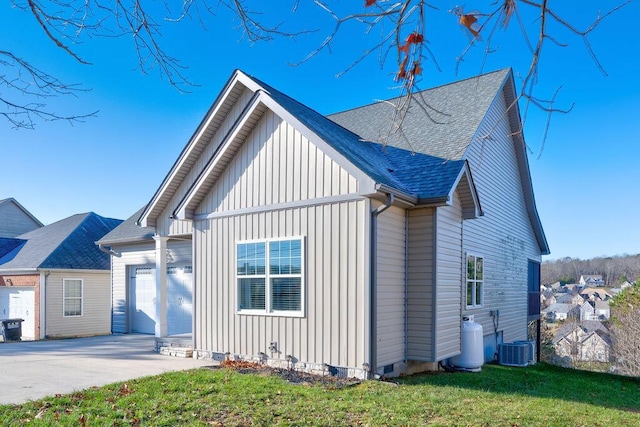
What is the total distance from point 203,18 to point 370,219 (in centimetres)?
471

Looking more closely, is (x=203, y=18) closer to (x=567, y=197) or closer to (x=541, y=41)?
(x=541, y=41)

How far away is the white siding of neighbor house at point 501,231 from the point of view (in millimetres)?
12688

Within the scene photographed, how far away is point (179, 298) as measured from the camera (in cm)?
1463

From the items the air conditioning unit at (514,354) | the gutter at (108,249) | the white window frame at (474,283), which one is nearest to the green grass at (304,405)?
the white window frame at (474,283)

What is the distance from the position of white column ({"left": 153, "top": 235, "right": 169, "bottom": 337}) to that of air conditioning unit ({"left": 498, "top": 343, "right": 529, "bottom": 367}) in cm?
899

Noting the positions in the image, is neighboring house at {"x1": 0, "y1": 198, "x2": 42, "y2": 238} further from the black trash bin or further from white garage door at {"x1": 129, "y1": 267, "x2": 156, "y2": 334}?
white garage door at {"x1": 129, "y1": 267, "x2": 156, "y2": 334}

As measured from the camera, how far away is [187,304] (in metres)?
14.4

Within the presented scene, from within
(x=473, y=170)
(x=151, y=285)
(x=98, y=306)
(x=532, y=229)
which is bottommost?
(x=98, y=306)

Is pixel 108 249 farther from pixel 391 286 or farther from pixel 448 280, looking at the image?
pixel 448 280

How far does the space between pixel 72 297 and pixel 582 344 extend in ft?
127

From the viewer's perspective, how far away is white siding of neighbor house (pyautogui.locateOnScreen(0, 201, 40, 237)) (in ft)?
89.9

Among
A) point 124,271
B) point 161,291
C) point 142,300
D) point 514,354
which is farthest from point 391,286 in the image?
point 124,271

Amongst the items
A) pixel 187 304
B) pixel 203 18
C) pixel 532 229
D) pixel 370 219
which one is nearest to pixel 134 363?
pixel 187 304

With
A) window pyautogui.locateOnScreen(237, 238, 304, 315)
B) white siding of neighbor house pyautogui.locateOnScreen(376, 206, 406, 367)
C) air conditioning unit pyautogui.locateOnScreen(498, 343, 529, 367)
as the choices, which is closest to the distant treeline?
air conditioning unit pyautogui.locateOnScreen(498, 343, 529, 367)
